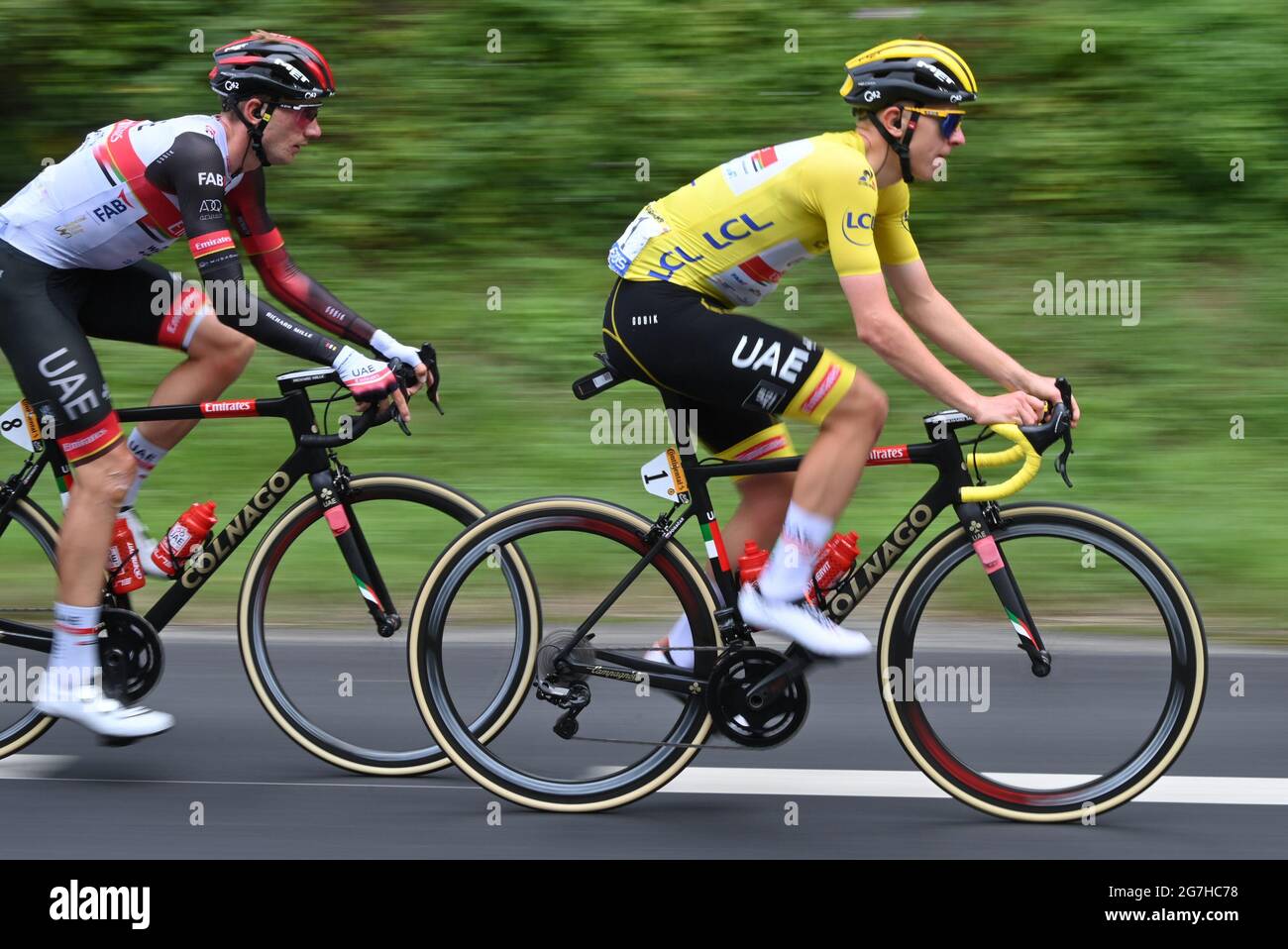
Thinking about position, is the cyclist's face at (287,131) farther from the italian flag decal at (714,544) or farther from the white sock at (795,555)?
the white sock at (795,555)

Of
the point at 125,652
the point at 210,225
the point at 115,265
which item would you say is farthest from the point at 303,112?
the point at 125,652

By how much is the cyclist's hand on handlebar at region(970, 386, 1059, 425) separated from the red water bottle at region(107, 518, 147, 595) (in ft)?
8.23

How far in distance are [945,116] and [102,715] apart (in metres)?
2.91

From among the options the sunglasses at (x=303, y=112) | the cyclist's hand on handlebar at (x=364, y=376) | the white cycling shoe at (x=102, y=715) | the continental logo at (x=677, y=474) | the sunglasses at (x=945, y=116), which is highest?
the sunglasses at (x=303, y=112)

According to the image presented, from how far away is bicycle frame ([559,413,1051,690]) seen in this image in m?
4.18

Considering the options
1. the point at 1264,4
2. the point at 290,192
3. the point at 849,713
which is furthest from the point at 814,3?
the point at 849,713

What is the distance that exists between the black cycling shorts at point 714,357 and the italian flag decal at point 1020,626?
0.79 meters

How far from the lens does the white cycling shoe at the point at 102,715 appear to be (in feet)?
14.7

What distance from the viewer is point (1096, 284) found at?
27.2ft

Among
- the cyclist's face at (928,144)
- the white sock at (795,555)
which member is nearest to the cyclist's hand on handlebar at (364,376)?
the white sock at (795,555)

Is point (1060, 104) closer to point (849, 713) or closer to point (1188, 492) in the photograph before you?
point (1188, 492)

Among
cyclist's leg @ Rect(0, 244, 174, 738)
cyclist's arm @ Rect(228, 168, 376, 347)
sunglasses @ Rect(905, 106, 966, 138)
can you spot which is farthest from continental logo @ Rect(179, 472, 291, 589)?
sunglasses @ Rect(905, 106, 966, 138)

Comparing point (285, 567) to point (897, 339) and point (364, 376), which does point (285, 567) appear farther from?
point (897, 339)

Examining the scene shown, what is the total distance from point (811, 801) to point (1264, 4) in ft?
23.1
